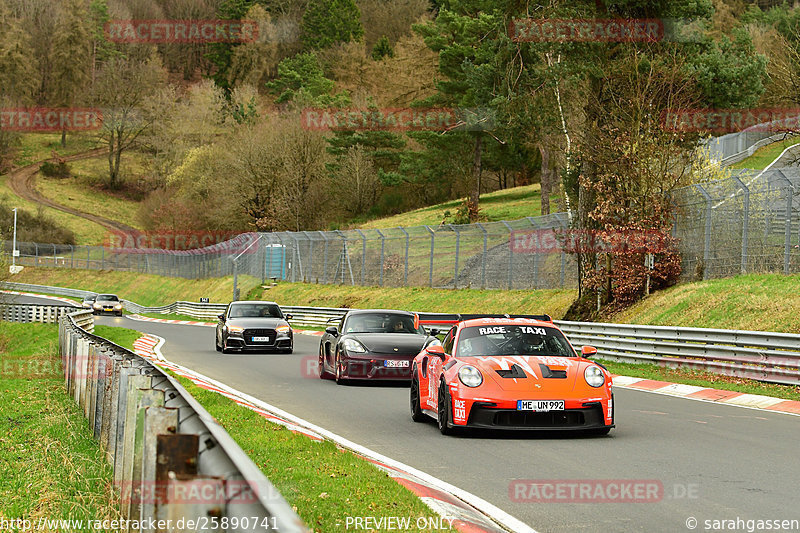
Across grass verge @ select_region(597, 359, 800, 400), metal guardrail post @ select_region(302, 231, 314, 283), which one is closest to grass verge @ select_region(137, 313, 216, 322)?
metal guardrail post @ select_region(302, 231, 314, 283)

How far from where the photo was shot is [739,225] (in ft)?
82.0

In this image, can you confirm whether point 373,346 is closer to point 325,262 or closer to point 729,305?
point 729,305

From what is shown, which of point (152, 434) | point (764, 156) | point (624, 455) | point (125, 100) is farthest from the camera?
point (125, 100)

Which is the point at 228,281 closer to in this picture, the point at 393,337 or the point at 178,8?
the point at 393,337

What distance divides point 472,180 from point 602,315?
46438 mm

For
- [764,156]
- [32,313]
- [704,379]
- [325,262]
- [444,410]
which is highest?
[764,156]

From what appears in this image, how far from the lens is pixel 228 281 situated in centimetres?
6625

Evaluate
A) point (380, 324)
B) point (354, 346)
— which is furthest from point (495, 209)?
point (354, 346)

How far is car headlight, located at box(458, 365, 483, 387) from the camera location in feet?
36.1

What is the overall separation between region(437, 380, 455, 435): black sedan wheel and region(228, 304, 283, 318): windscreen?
17.2 meters

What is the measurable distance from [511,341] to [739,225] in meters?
14.8

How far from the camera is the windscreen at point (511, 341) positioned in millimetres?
12078

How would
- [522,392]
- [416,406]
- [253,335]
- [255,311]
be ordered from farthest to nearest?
[255,311]
[253,335]
[416,406]
[522,392]

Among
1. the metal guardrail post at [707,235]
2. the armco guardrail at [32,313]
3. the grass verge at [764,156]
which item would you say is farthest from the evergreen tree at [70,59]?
the metal guardrail post at [707,235]
